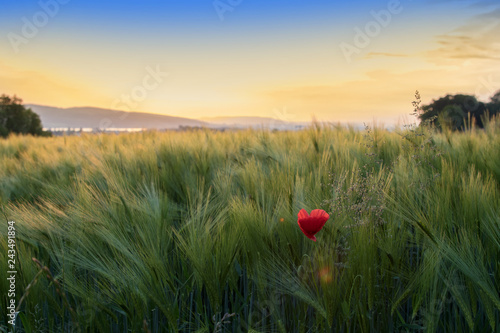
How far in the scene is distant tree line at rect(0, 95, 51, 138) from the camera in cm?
2027

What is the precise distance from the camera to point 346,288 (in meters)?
1.08

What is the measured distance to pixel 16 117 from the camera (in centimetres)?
2062

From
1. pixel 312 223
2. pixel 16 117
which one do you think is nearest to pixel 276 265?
pixel 312 223

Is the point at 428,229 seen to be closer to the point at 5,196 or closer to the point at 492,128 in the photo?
the point at 5,196

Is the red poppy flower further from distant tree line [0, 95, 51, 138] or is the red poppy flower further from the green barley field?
distant tree line [0, 95, 51, 138]

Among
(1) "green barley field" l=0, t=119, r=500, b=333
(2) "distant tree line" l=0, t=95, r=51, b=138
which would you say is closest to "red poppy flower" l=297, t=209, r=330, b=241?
(1) "green barley field" l=0, t=119, r=500, b=333

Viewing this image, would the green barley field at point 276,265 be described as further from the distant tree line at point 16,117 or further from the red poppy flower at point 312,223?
the distant tree line at point 16,117

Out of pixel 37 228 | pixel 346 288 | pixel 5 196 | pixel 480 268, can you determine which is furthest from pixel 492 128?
pixel 5 196

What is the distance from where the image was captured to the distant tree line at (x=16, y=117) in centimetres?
2027

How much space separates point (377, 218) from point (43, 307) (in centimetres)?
127

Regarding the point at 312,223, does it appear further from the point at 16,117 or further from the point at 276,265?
the point at 16,117

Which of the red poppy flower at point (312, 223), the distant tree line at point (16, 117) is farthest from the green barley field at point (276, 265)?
the distant tree line at point (16, 117)

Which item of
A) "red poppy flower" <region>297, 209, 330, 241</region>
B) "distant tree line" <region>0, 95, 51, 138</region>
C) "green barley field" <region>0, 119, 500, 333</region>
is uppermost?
"distant tree line" <region>0, 95, 51, 138</region>

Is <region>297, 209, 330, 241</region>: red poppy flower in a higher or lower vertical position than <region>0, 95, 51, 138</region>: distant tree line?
lower
